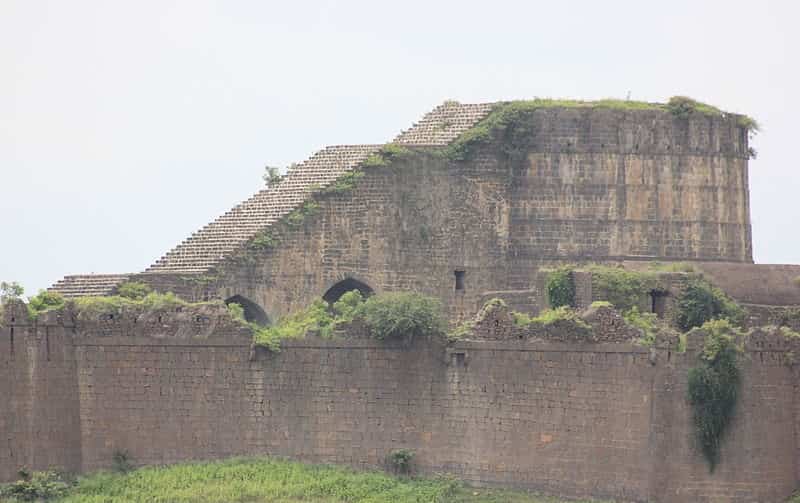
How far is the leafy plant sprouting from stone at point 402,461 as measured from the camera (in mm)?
58281

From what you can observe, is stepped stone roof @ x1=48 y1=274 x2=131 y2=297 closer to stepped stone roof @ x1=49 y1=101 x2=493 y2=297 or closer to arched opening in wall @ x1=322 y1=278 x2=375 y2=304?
stepped stone roof @ x1=49 y1=101 x2=493 y2=297

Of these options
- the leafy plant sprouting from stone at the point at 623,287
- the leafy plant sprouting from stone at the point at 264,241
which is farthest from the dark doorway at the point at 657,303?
the leafy plant sprouting from stone at the point at 264,241

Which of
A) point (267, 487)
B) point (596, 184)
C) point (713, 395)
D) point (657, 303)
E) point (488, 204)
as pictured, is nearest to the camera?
point (713, 395)

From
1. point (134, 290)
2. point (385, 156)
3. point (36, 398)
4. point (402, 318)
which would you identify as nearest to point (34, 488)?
point (36, 398)

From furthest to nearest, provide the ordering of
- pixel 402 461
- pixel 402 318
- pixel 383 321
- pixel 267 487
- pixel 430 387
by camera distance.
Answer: pixel 383 321 → pixel 402 318 → pixel 430 387 → pixel 402 461 → pixel 267 487

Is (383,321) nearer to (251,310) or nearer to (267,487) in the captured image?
(267,487)

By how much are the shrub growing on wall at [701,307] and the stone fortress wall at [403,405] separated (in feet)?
15.4

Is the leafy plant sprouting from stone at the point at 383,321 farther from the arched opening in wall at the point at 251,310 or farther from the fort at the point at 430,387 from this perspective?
the arched opening in wall at the point at 251,310

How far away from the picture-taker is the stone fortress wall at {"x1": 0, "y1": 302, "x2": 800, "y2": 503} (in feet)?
187

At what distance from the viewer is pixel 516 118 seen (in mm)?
68188

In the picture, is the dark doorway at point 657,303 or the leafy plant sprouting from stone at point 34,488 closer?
the leafy plant sprouting from stone at point 34,488

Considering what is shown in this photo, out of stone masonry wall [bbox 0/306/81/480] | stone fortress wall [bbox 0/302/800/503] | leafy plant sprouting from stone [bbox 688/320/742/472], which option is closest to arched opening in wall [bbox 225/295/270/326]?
stone fortress wall [bbox 0/302/800/503]

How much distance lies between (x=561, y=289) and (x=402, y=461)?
6906 mm

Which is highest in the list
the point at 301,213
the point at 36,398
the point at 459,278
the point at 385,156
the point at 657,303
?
the point at 385,156
